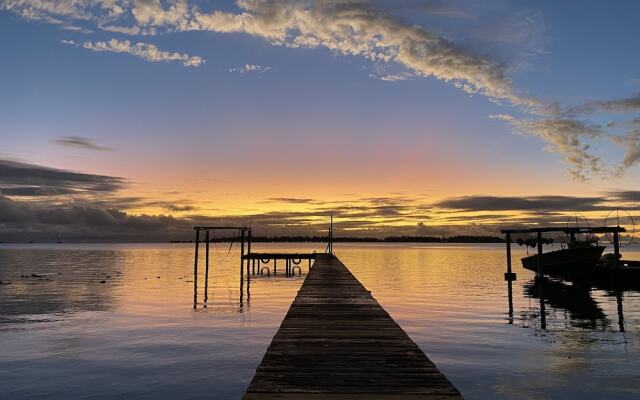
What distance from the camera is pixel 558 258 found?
144 ft

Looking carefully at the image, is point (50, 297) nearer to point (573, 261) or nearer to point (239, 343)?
point (239, 343)

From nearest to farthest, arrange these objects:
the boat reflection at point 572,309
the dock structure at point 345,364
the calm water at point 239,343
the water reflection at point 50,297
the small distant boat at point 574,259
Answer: the dock structure at point 345,364
the calm water at point 239,343
the boat reflection at point 572,309
the water reflection at point 50,297
the small distant boat at point 574,259

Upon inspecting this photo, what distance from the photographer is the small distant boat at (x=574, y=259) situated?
41.4m

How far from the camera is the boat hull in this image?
41.4 m

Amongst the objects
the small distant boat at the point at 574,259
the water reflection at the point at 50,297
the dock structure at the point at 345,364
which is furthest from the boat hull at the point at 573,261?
the water reflection at the point at 50,297

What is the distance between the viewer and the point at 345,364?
8.17 metres

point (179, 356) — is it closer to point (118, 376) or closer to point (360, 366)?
point (118, 376)

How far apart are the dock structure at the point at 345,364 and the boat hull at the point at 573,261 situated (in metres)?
34.8

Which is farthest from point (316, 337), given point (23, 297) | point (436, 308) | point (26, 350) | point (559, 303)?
point (23, 297)

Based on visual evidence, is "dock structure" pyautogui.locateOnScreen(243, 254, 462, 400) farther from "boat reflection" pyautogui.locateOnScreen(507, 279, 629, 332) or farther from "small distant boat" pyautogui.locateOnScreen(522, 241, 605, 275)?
"small distant boat" pyautogui.locateOnScreen(522, 241, 605, 275)

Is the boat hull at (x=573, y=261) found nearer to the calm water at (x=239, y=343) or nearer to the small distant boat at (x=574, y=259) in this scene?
the small distant boat at (x=574, y=259)

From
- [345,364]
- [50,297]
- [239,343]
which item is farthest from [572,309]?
[50,297]

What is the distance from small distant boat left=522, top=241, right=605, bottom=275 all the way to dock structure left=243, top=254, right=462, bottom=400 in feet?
114

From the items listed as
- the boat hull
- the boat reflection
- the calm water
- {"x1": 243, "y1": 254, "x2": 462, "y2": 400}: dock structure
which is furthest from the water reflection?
the boat hull
